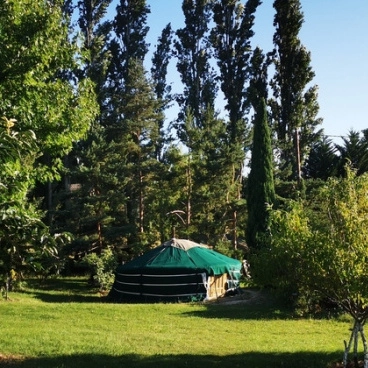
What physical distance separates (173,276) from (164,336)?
27.1 ft

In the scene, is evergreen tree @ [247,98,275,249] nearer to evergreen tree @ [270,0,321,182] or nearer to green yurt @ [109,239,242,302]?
green yurt @ [109,239,242,302]

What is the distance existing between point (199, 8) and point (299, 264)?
34.2 m

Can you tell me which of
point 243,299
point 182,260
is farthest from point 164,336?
point 182,260

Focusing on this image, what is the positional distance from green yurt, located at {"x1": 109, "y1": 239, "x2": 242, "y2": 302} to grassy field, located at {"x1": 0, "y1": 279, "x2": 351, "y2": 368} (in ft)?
5.64

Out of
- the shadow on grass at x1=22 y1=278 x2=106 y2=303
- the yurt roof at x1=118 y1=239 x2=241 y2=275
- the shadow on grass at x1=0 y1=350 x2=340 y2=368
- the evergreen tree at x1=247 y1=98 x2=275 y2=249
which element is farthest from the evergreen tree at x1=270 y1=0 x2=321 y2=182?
the shadow on grass at x1=0 y1=350 x2=340 y2=368

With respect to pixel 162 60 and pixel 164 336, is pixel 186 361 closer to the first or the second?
pixel 164 336

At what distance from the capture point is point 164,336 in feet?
38.6

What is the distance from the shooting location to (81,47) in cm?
857

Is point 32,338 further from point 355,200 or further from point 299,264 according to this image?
point 355,200

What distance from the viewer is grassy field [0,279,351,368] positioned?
29.8 feet

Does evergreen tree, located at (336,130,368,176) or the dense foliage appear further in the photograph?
evergreen tree, located at (336,130,368,176)

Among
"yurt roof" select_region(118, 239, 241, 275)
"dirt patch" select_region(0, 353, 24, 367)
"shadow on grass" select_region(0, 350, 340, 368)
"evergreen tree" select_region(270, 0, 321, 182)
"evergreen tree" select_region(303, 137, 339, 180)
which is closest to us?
"dirt patch" select_region(0, 353, 24, 367)

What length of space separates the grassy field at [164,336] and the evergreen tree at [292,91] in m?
14.0

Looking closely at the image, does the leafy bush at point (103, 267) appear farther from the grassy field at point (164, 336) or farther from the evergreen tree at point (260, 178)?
the evergreen tree at point (260, 178)
